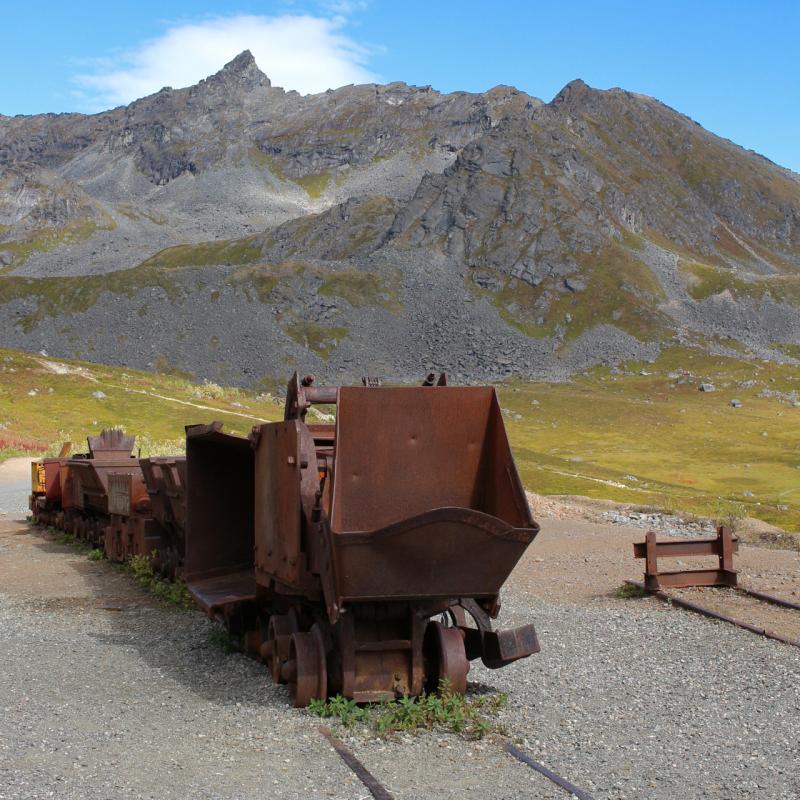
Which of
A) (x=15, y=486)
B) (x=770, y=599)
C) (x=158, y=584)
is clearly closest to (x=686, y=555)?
(x=770, y=599)

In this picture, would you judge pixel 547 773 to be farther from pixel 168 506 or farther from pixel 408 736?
pixel 168 506

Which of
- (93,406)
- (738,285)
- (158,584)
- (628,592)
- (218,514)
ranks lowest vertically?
(93,406)

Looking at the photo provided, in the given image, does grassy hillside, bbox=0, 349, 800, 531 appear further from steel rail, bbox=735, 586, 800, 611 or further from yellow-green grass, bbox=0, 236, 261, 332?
yellow-green grass, bbox=0, 236, 261, 332

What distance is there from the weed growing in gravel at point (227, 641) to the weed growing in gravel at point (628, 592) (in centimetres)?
723

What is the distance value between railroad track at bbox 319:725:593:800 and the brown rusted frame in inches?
335

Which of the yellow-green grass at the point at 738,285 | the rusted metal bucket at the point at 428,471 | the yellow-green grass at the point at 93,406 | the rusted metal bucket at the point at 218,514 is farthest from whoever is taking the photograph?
the yellow-green grass at the point at 738,285

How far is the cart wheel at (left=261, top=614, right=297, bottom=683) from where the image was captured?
392 inches

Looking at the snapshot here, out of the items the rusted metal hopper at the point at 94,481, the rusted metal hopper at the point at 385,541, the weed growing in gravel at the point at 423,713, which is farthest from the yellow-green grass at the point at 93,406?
the weed growing in gravel at the point at 423,713

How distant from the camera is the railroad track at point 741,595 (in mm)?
12734

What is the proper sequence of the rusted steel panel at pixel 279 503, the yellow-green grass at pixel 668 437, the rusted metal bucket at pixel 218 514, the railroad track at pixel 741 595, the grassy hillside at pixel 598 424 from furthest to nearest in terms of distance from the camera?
the grassy hillside at pixel 598 424 < the yellow-green grass at pixel 668 437 < the rusted metal bucket at pixel 218 514 < the railroad track at pixel 741 595 < the rusted steel panel at pixel 279 503

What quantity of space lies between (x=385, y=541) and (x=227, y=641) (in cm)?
439

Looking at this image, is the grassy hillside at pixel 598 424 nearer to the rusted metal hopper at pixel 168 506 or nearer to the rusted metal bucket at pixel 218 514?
the rusted metal hopper at pixel 168 506

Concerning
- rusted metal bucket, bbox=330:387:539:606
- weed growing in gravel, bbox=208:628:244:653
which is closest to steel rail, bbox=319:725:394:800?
rusted metal bucket, bbox=330:387:539:606

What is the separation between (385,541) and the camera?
871cm
